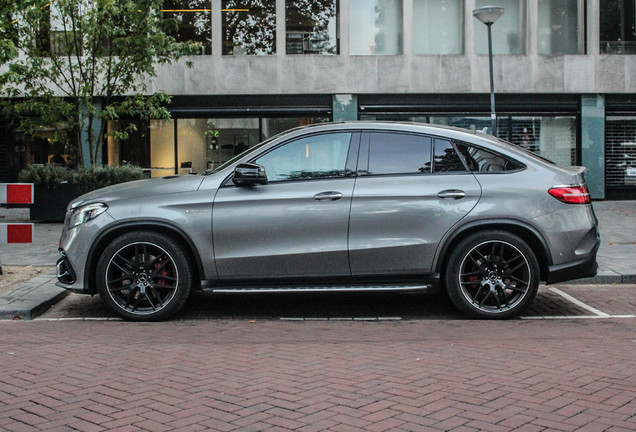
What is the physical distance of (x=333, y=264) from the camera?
6590 mm

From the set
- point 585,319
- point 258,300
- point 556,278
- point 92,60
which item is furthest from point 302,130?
point 92,60

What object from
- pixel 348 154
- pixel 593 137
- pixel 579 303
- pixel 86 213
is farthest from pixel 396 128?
pixel 593 137

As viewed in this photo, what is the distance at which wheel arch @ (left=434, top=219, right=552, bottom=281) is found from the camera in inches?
258

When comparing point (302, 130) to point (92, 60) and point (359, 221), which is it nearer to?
point (359, 221)

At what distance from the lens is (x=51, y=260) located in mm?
10281

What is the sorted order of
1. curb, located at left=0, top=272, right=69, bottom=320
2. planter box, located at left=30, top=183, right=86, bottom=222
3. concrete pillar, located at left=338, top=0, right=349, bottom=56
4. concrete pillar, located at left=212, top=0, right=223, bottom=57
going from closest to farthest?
curb, located at left=0, top=272, right=69, bottom=320
planter box, located at left=30, top=183, right=86, bottom=222
concrete pillar, located at left=212, top=0, right=223, bottom=57
concrete pillar, located at left=338, top=0, right=349, bottom=56

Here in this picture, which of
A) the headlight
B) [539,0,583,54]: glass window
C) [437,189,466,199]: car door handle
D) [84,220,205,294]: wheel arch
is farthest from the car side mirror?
[539,0,583,54]: glass window

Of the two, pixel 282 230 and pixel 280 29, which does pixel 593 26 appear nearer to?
pixel 280 29

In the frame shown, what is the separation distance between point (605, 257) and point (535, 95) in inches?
492

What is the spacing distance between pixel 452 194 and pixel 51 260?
6.04 meters

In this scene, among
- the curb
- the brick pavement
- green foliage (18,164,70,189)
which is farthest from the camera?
green foliage (18,164,70,189)

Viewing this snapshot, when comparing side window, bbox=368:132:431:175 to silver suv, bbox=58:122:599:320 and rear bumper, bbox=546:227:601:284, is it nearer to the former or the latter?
silver suv, bbox=58:122:599:320

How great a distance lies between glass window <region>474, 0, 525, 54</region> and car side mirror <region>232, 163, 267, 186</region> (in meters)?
16.7

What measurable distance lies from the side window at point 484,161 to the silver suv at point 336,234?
0.02 metres
